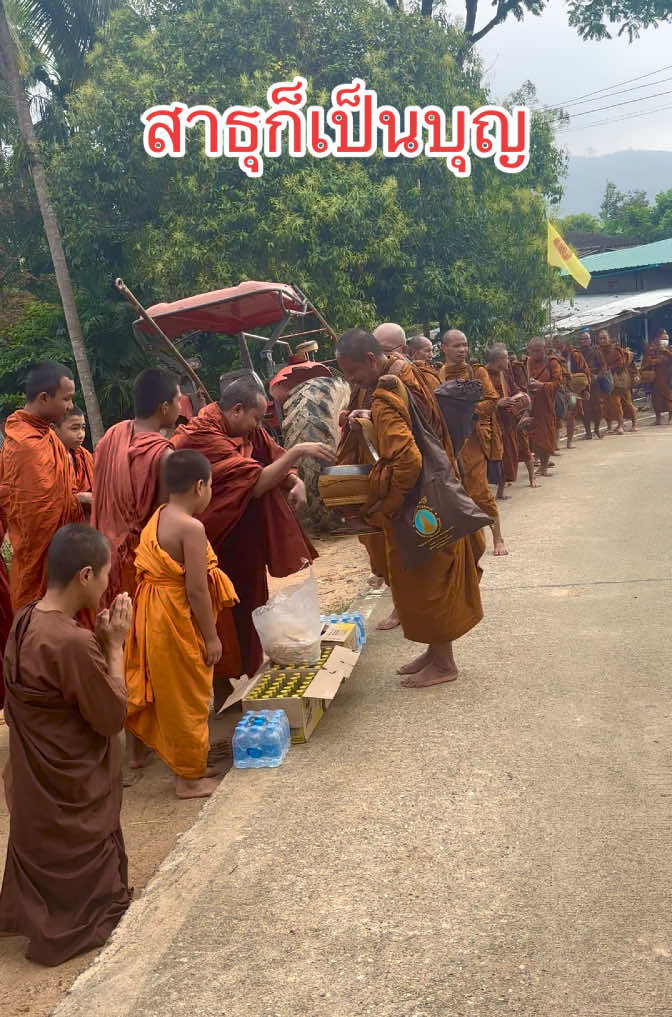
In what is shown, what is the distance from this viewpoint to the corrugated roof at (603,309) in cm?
2070

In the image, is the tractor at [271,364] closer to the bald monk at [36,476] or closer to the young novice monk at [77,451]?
the young novice monk at [77,451]

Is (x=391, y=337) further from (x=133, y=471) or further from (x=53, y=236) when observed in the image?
(x=53, y=236)

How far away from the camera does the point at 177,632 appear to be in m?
3.89

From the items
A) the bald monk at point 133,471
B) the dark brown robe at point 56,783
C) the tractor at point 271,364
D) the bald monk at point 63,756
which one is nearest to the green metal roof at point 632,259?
the tractor at point 271,364

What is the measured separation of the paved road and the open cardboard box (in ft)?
0.31

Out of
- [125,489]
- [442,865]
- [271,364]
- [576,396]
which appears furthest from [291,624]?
[576,396]

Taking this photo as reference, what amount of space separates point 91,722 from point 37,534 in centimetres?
217

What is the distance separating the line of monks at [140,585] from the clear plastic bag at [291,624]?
0.15 metres

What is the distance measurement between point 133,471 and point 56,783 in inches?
68.0

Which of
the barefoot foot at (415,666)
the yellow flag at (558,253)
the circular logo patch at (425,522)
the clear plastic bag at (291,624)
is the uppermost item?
the yellow flag at (558,253)

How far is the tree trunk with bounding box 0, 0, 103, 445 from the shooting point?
12.4 meters

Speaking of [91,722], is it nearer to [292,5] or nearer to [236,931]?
[236,931]

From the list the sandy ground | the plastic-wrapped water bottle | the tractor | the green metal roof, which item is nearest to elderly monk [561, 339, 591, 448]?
the tractor

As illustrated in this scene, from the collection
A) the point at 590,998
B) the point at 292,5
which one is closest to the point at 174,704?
the point at 590,998
